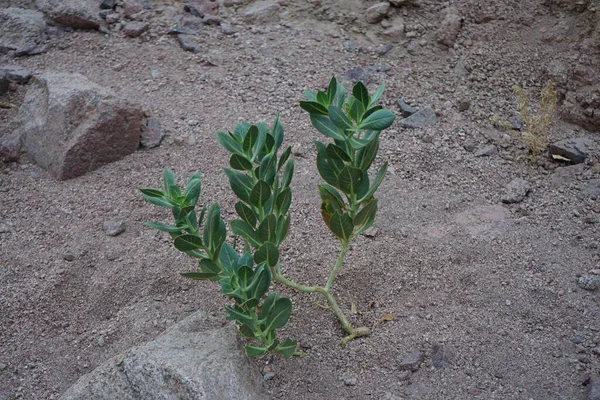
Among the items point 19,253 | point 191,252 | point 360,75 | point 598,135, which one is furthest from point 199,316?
point 598,135

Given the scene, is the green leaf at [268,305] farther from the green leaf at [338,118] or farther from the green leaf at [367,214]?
the green leaf at [338,118]

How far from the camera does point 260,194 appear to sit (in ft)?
A: 8.17

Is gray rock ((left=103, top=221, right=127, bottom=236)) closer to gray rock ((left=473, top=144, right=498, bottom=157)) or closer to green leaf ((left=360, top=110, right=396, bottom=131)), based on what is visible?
green leaf ((left=360, top=110, right=396, bottom=131))

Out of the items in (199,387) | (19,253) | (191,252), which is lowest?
(19,253)

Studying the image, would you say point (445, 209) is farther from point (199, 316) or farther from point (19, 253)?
point (19, 253)

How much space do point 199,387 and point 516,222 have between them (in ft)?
6.07

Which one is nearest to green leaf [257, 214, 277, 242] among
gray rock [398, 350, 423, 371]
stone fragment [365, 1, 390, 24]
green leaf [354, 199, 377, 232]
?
green leaf [354, 199, 377, 232]

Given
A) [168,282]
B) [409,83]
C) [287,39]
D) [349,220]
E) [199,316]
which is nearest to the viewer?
[349,220]

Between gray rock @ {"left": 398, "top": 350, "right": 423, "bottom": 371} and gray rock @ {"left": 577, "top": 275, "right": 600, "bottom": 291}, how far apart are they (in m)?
0.80

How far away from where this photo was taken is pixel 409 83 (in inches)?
179

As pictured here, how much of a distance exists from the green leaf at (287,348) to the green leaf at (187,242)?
514 mm

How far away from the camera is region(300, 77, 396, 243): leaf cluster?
8.09 feet

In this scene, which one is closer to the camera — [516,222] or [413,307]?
[413,307]

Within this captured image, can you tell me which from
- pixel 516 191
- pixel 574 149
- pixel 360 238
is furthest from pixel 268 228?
pixel 574 149
